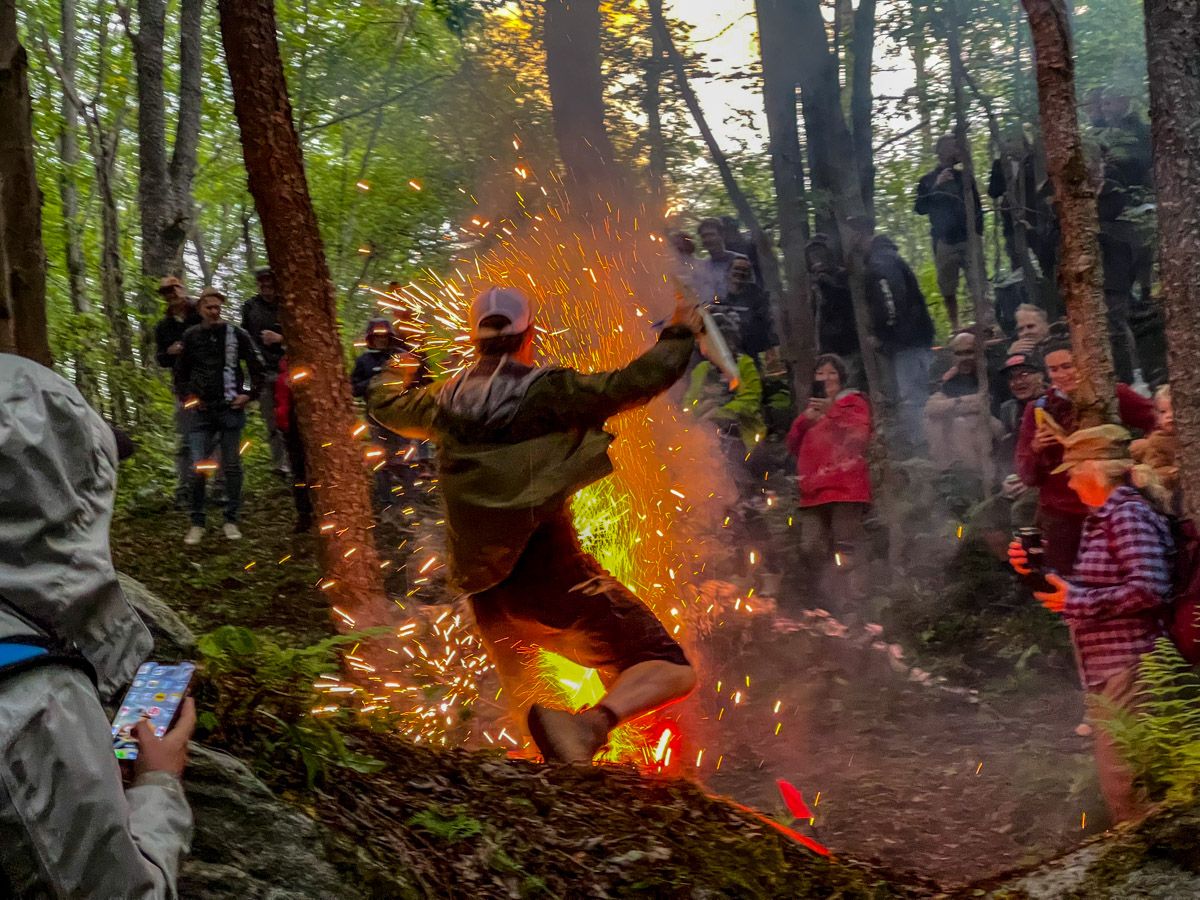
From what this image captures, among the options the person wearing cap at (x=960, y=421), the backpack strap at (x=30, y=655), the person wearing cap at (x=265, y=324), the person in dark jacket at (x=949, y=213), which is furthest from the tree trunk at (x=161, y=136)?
the backpack strap at (x=30, y=655)

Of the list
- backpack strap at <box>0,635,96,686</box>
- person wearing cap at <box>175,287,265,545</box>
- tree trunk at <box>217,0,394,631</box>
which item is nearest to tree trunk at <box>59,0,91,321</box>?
person wearing cap at <box>175,287,265,545</box>

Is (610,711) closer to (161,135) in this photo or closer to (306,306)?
(306,306)

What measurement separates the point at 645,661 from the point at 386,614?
3394 mm

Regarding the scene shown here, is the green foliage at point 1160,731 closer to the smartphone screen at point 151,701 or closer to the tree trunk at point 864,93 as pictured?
the smartphone screen at point 151,701

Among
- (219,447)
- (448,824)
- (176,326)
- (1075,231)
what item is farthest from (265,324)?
(448,824)

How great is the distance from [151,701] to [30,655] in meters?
0.59

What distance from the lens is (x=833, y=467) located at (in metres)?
10.4

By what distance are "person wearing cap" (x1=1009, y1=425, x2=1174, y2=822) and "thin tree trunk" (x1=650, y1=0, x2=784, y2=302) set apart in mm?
7863

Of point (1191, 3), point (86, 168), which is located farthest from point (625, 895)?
point (86, 168)

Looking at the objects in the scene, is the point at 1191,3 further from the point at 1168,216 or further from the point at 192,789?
the point at 192,789

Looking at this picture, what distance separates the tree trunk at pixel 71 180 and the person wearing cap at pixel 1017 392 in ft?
39.6

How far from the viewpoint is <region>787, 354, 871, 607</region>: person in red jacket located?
34.1 ft

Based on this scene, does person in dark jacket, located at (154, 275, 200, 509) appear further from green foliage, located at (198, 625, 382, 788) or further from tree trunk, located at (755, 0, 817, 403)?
green foliage, located at (198, 625, 382, 788)

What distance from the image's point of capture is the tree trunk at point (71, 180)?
53.5 ft
